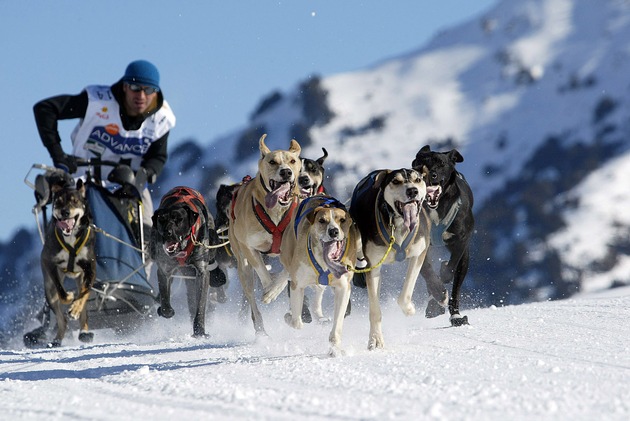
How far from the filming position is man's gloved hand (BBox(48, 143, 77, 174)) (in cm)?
836

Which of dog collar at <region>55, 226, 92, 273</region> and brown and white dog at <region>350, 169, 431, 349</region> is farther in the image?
dog collar at <region>55, 226, 92, 273</region>

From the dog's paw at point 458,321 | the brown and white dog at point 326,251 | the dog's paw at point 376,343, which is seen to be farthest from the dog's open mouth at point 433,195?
the dog's paw at point 376,343

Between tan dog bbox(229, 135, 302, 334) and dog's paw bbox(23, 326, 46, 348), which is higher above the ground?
tan dog bbox(229, 135, 302, 334)

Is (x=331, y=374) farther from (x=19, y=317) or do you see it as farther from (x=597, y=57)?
(x=597, y=57)

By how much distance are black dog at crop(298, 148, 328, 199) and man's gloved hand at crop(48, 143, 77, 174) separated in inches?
80.5

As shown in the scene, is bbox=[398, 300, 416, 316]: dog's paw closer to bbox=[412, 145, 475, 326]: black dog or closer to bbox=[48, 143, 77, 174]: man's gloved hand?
bbox=[412, 145, 475, 326]: black dog

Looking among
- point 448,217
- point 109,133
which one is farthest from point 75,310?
point 448,217

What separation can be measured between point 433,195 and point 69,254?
297 cm

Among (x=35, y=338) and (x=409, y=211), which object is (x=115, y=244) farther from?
(x=409, y=211)

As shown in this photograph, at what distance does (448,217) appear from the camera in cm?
718

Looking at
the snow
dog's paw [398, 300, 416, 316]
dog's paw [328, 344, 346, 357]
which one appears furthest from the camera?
dog's paw [398, 300, 416, 316]

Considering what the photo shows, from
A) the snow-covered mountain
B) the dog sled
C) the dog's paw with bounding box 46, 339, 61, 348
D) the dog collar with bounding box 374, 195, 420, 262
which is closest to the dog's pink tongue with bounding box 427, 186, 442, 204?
the dog collar with bounding box 374, 195, 420, 262

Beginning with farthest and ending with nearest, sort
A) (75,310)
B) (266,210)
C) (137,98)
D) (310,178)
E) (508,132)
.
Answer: (508,132), (137,98), (75,310), (310,178), (266,210)

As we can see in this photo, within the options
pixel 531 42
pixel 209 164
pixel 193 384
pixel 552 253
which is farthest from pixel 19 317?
pixel 531 42
